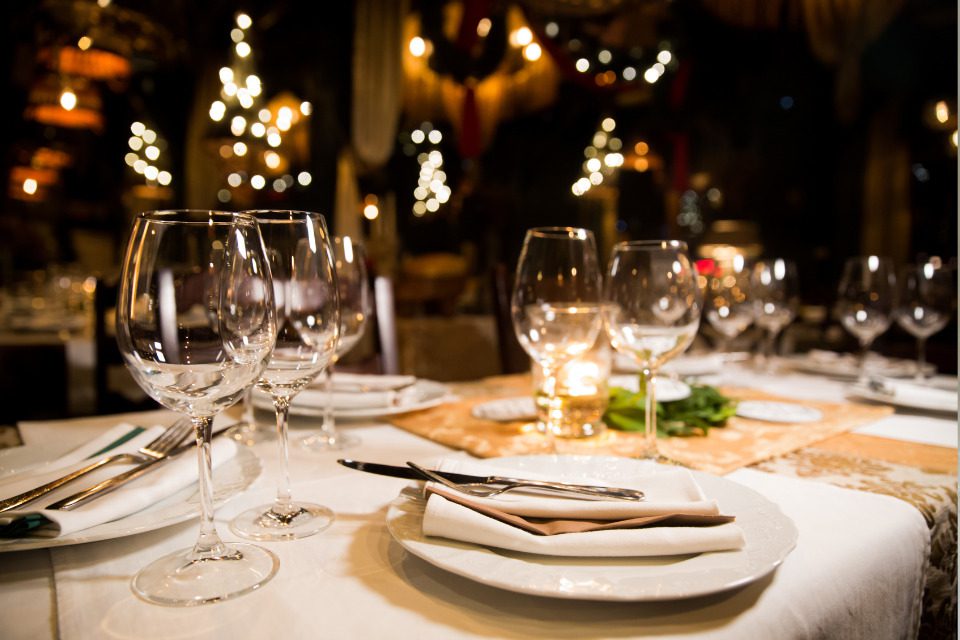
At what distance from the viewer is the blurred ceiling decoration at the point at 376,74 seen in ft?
18.4

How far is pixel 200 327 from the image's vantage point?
1.71 feet

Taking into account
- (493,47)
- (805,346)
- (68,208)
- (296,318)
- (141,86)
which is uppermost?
(141,86)

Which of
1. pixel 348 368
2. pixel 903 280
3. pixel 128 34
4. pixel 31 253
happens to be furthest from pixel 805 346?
pixel 31 253

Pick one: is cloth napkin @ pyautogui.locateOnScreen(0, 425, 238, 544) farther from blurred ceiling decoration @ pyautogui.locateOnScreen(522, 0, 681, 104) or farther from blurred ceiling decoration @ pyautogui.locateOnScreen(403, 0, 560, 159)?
blurred ceiling decoration @ pyautogui.locateOnScreen(403, 0, 560, 159)

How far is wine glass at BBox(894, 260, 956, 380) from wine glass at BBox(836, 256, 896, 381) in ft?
0.11

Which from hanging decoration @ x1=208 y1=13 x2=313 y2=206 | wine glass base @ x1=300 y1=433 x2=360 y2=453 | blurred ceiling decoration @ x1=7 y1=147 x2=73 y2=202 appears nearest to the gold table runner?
wine glass base @ x1=300 y1=433 x2=360 y2=453

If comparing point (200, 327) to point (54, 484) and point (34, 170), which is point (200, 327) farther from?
point (34, 170)

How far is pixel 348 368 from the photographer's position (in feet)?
5.54

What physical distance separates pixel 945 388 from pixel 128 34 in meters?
4.81

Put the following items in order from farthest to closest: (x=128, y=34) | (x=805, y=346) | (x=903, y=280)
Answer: (x=128, y=34), (x=805, y=346), (x=903, y=280)

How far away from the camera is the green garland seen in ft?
3.32

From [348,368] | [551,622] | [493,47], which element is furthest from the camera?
[493,47]

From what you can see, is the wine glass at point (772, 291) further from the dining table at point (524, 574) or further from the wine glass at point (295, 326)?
the wine glass at point (295, 326)

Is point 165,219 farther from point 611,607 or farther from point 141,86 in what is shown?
point 141,86
